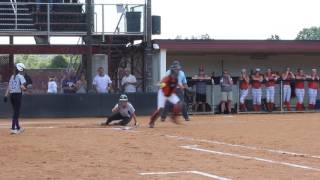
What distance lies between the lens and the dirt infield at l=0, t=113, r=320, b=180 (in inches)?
382

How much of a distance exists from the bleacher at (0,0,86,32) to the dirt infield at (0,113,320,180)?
1061 centimetres

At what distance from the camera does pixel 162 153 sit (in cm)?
1202

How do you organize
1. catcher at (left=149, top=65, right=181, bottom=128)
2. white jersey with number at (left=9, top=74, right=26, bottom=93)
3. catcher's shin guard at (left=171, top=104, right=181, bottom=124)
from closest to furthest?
white jersey with number at (left=9, top=74, right=26, bottom=93) → catcher at (left=149, top=65, right=181, bottom=128) → catcher's shin guard at (left=171, top=104, right=181, bottom=124)

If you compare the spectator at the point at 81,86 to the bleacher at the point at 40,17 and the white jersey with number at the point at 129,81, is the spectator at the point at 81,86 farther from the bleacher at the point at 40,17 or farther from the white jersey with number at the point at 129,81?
the bleacher at the point at 40,17

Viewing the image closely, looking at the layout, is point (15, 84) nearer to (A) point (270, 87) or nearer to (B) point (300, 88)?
(A) point (270, 87)

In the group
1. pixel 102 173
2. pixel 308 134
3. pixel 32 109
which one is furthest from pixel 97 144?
pixel 32 109

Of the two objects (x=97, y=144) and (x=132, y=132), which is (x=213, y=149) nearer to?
(x=97, y=144)

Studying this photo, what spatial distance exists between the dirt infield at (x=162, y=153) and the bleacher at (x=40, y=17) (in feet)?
34.8

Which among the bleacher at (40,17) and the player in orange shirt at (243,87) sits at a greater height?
the bleacher at (40,17)

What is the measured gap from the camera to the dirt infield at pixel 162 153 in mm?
9703

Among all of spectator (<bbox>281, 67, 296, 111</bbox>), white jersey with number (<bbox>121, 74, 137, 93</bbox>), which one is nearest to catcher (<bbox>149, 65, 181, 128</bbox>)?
white jersey with number (<bbox>121, 74, 137, 93</bbox>)

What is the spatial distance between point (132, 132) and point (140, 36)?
A: 467 inches

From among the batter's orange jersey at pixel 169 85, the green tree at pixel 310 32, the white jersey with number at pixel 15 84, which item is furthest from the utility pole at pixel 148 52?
the green tree at pixel 310 32

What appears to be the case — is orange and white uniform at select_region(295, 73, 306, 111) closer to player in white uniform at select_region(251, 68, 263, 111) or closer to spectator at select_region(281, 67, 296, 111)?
spectator at select_region(281, 67, 296, 111)
